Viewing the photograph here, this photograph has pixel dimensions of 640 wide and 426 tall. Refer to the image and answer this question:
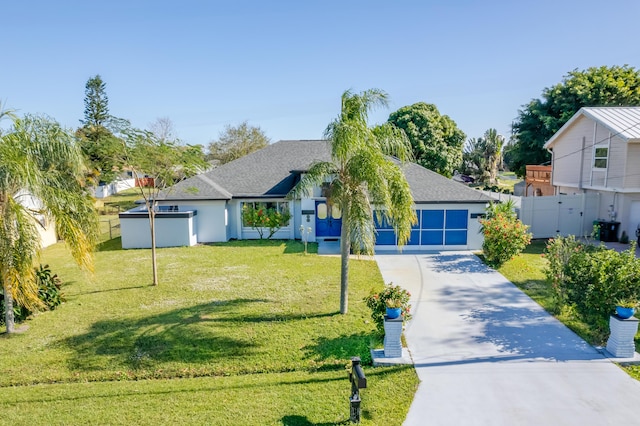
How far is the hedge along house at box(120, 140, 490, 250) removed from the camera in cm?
1855

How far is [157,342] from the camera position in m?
9.43

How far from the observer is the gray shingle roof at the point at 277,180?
61.6 ft

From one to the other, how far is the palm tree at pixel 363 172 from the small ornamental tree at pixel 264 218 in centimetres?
1042

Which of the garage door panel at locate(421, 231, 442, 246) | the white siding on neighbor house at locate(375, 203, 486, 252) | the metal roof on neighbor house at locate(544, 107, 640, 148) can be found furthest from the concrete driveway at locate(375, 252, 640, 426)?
the metal roof on neighbor house at locate(544, 107, 640, 148)

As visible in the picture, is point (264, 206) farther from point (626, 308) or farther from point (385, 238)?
point (626, 308)

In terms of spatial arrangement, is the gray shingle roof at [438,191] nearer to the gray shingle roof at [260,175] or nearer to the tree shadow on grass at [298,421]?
the gray shingle roof at [260,175]

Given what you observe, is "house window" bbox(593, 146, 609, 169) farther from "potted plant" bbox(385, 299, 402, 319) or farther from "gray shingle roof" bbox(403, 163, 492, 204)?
"potted plant" bbox(385, 299, 402, 319)

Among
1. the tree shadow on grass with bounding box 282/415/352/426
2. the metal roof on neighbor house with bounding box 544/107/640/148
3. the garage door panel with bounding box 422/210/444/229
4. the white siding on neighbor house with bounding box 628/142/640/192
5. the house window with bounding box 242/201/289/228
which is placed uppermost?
the metal roof on neighbor house with bounding box 544/107/640/148

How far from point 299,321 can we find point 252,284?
3.64m

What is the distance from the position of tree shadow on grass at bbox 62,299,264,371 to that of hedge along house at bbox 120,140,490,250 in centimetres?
806

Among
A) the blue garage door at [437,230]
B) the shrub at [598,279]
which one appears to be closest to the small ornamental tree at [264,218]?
the blue garage door at [437,230]

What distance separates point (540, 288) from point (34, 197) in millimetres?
14460

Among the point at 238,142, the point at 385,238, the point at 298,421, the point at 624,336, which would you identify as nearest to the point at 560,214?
the point at 385,238

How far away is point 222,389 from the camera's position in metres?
7.48
